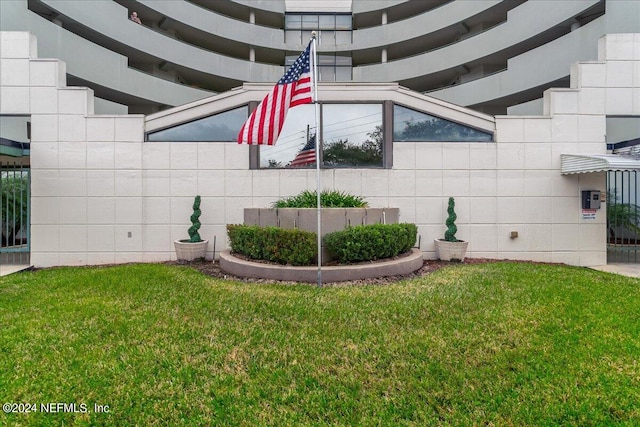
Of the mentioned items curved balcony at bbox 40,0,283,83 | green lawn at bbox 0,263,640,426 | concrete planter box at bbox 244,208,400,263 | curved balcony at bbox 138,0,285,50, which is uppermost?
curved balcony at bbox 138,0,285,50

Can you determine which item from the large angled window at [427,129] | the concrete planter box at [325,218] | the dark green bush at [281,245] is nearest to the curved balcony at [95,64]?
the concrete planter box at [325,218]

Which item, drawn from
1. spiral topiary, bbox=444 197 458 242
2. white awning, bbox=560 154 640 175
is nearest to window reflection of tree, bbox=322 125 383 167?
spiral topiary, bbox=444 197 458 242

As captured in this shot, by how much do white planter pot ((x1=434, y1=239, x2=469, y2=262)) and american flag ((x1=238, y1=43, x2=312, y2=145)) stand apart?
5.45 meters

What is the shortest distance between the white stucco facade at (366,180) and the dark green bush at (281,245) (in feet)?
7.26

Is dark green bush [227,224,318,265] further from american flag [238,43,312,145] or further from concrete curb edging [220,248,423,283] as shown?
american flag [238,43,312,145]

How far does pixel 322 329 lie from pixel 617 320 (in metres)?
3.99

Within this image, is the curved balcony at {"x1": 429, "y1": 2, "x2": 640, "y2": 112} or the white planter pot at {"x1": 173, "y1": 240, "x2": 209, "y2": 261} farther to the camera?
the curved balcony at {"x1": 429, "y1": 2, "x2": 640, "y2": 112}

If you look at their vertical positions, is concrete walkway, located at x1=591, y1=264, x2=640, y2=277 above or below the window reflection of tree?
below

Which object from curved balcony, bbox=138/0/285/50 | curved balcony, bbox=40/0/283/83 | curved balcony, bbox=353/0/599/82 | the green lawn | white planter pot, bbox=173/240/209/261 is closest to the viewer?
the green lawn

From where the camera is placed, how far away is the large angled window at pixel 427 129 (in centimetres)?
905

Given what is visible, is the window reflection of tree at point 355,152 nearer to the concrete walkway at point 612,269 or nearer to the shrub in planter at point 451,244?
the shrub in planter at point 451,244

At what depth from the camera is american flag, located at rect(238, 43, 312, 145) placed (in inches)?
237

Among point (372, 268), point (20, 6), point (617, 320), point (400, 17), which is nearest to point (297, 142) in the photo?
point (372, 268)

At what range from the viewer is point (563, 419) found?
8.06ft
